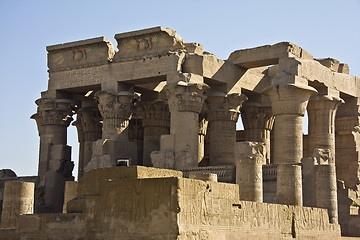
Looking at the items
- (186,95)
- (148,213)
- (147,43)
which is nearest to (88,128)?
(147,43)

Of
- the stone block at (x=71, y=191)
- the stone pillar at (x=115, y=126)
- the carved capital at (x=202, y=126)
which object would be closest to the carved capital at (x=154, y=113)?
the stone pillar at (x=115, y=126)

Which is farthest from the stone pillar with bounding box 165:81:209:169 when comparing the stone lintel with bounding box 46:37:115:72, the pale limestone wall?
the pale limestone wall

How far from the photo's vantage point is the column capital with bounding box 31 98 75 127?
98.8 feet

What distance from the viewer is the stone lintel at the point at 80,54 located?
28.8 m

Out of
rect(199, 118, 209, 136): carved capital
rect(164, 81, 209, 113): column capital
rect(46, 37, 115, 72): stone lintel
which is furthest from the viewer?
rect(199, 118, 209, 136): carved capital

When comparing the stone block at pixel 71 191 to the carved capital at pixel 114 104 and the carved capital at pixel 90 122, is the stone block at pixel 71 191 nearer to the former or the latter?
the carved capital at pixel 114 104

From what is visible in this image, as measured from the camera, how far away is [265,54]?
88.9 ft

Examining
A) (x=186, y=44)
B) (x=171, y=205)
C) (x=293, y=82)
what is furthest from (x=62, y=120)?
(x=171, y=205)

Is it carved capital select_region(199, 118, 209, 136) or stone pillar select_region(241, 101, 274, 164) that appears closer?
stone pillar select_region(241, 101, 274, 164)

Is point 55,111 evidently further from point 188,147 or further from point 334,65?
point 334,65

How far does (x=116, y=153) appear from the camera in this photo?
27.3m

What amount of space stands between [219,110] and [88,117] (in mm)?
7142

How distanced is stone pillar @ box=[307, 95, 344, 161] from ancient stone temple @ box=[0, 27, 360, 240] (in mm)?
46

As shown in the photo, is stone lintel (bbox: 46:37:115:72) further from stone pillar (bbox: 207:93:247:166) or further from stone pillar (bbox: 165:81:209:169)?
stone pillar (bbox: 207:93:247:166)
